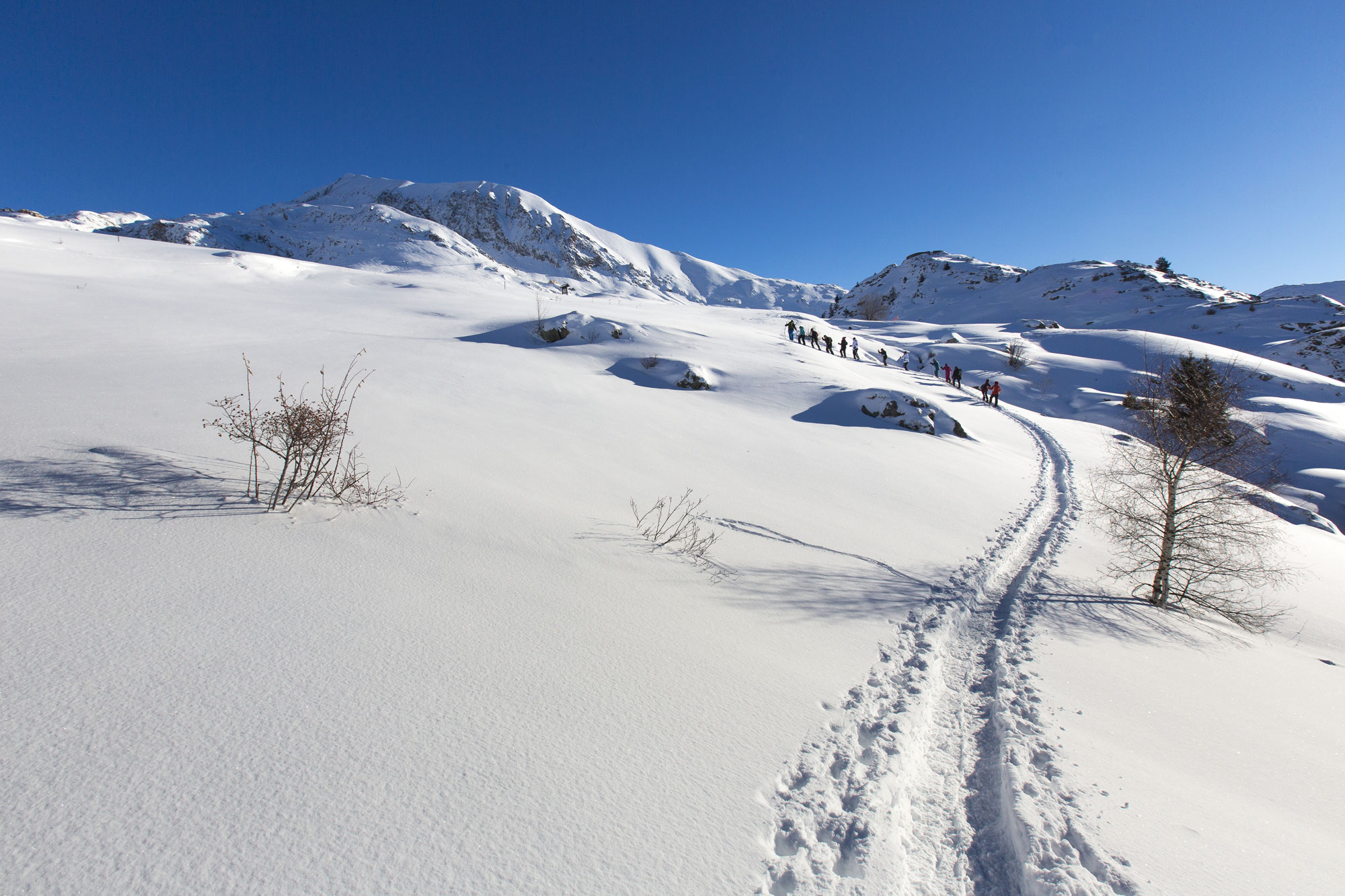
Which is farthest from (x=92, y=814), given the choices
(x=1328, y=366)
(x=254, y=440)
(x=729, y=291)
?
(x=729, y=291)

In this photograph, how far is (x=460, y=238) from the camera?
75.4 metres

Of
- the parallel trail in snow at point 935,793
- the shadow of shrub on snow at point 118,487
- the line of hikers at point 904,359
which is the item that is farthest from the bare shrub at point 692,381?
the line of hikers at point 904,359

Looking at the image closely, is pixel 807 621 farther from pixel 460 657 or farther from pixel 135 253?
pixel 135 253

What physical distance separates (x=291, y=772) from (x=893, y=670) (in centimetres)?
350

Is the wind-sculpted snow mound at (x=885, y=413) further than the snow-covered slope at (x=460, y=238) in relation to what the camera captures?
No

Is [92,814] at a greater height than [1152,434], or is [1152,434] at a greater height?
[1152,434]

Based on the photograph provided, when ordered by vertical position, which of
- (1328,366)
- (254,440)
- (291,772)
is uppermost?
(1328,366)

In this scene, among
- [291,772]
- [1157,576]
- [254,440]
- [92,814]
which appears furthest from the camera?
[1157,576]

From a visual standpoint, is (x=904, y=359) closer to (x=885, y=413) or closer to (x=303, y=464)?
(x=885, y=413)

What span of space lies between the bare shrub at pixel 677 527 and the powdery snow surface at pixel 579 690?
0.19 meters

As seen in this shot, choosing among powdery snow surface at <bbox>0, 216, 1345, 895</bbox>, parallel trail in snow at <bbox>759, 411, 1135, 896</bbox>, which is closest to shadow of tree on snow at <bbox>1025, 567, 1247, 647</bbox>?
powdery snow surface at <bbox>0, 216, 1345, 895</bbox>

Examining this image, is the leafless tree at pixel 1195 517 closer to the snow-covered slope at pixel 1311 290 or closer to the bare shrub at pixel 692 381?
the bare shrub at pixel 692 381

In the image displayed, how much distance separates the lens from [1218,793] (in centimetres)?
273

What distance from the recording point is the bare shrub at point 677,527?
4.94m
